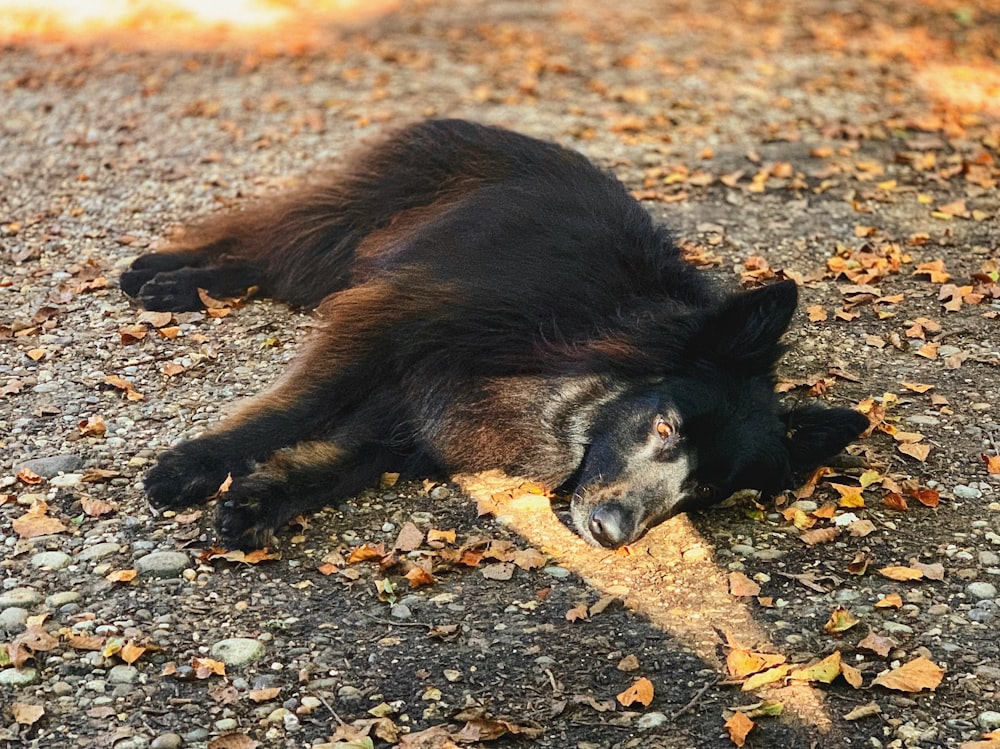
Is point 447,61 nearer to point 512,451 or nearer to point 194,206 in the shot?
point 194,206

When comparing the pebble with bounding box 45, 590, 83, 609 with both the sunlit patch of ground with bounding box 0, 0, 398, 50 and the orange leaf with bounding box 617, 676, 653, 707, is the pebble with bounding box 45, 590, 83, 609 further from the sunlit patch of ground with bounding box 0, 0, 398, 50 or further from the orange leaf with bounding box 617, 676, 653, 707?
the sunlit patch of ground with bounding box 0, 0, 398, 50

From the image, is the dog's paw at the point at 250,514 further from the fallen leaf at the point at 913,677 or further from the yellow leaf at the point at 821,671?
the fallen leaf at the point at 913,677

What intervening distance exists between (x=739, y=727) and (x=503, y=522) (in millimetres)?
1475

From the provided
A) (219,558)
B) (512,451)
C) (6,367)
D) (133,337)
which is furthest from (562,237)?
(6,367)

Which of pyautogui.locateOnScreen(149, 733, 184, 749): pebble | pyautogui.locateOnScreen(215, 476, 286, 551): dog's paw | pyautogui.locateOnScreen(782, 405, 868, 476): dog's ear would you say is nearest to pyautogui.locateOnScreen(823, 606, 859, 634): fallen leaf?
pyautogui.locateOnScreen(782, 405, 868, 476): dog's ear

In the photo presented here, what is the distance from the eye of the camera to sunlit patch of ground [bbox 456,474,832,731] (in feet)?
12.9

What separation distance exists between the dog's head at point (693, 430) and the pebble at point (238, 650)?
1325mm

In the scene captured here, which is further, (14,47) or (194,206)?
(14,47)

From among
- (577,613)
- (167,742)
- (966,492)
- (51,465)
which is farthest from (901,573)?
(51,465)

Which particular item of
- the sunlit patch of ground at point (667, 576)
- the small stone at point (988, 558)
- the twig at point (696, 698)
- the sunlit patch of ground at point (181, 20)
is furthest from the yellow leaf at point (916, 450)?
the sunlit patch of ground at point (181, 20)

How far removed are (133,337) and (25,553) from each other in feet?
6.44

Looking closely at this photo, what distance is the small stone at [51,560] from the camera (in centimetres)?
418

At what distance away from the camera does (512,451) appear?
477 centimetres

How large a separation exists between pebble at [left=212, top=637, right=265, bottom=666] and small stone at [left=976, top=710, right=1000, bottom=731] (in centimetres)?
232
